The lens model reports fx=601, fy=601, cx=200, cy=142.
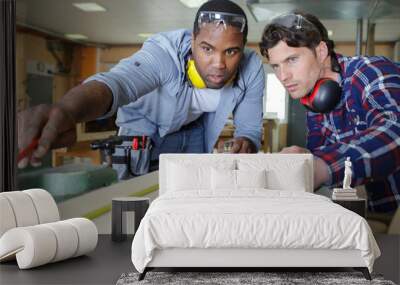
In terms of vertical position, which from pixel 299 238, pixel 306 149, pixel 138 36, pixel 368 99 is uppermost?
pixel 138 36

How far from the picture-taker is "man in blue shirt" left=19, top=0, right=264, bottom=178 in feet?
18.5

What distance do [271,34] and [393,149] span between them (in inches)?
60.0

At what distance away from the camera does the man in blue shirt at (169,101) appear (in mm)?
5633

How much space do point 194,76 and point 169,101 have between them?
33cm

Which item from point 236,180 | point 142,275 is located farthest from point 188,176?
point 142,275

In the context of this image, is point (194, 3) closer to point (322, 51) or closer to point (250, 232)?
point (322, 51)

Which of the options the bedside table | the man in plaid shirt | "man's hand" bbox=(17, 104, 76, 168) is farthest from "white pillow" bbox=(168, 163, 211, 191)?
the bedside table

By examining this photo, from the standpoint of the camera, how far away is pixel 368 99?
543 cm

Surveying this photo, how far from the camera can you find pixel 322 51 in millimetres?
5523

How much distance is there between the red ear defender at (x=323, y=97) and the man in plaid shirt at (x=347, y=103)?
0.10 ft

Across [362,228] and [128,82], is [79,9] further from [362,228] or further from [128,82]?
[362,228]

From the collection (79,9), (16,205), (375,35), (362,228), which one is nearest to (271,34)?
(375,35)

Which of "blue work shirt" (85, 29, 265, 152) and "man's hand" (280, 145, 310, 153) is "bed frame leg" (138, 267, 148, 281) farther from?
"man's hand" (280, 145, 310, 153)

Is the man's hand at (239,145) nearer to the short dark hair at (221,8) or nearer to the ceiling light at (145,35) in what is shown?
the short dark hair at (221,8)
